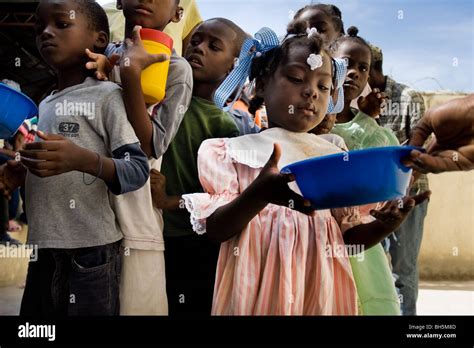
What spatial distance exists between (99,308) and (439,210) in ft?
7.90

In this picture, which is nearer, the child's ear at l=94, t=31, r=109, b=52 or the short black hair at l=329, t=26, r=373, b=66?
the child's ear at l=94, t=31, r=109, b=52

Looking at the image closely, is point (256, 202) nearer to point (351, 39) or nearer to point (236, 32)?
point (236, 32)

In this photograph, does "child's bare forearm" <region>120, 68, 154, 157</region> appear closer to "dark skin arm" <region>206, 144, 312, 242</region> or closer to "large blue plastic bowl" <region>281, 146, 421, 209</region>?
"dark skin arm" <region>206, 144, 312, 242</region>

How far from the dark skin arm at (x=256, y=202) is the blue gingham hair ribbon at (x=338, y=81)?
0.43 metres

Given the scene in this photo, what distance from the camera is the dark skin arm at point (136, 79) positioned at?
165 centimetres

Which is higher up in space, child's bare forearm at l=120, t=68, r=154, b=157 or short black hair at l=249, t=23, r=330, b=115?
short black hair at l=249, t=23, r=330, b=115

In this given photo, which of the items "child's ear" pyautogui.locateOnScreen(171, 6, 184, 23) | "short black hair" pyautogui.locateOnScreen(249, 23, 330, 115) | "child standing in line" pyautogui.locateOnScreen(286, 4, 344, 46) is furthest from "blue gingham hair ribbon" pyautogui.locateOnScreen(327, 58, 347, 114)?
"child's ear" pyautogui.locateOnScreen(171, 6, 184, 23)

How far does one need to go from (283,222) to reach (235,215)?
138 millimetres

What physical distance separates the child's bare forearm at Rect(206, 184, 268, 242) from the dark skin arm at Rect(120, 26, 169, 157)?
0.29m

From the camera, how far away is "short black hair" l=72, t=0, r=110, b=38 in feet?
5.67

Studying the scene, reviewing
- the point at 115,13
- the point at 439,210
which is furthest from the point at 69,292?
the point at 439,210

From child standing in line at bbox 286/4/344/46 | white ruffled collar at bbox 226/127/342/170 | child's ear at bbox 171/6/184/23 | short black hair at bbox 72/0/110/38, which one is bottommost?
white ruffled collar at bbox 226/127/342/170

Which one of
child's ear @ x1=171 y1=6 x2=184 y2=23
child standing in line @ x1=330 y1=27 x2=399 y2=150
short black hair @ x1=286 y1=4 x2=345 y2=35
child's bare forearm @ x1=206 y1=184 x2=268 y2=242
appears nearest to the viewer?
child's bare forearm @ x1=206 y1=184 x2=268 y2=242

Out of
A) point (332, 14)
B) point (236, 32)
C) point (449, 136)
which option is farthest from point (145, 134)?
point (332, 14)
